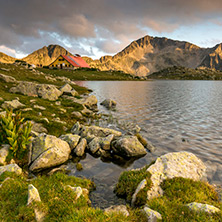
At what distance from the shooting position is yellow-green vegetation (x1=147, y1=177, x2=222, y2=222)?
224 inches

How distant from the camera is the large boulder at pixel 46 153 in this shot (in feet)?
35.6

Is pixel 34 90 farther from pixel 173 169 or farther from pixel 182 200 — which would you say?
pixel 182 200

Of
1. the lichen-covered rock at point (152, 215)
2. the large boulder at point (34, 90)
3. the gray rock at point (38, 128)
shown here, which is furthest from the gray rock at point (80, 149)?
the large boulder at point (34, 90)

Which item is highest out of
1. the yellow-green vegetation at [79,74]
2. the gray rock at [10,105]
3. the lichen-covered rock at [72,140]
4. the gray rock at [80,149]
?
the yellow-green vegetation at [79,74]

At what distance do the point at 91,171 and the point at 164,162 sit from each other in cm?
501

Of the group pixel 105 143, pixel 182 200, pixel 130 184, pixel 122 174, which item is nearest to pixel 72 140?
pixel 105 143

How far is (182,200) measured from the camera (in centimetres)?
664

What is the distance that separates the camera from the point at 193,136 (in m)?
17.2

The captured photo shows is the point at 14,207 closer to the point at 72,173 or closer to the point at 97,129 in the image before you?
the point at 72,173

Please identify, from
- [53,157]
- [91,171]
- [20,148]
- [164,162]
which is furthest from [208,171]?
[20,148]

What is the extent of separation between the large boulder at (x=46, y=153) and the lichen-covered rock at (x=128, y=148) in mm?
4269

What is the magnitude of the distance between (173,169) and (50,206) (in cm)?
638

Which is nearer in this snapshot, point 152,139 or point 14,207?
point 14,207

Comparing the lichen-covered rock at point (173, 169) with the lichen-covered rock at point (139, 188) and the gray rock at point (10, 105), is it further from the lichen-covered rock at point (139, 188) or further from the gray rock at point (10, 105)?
the gray rock at point (10, 105)
